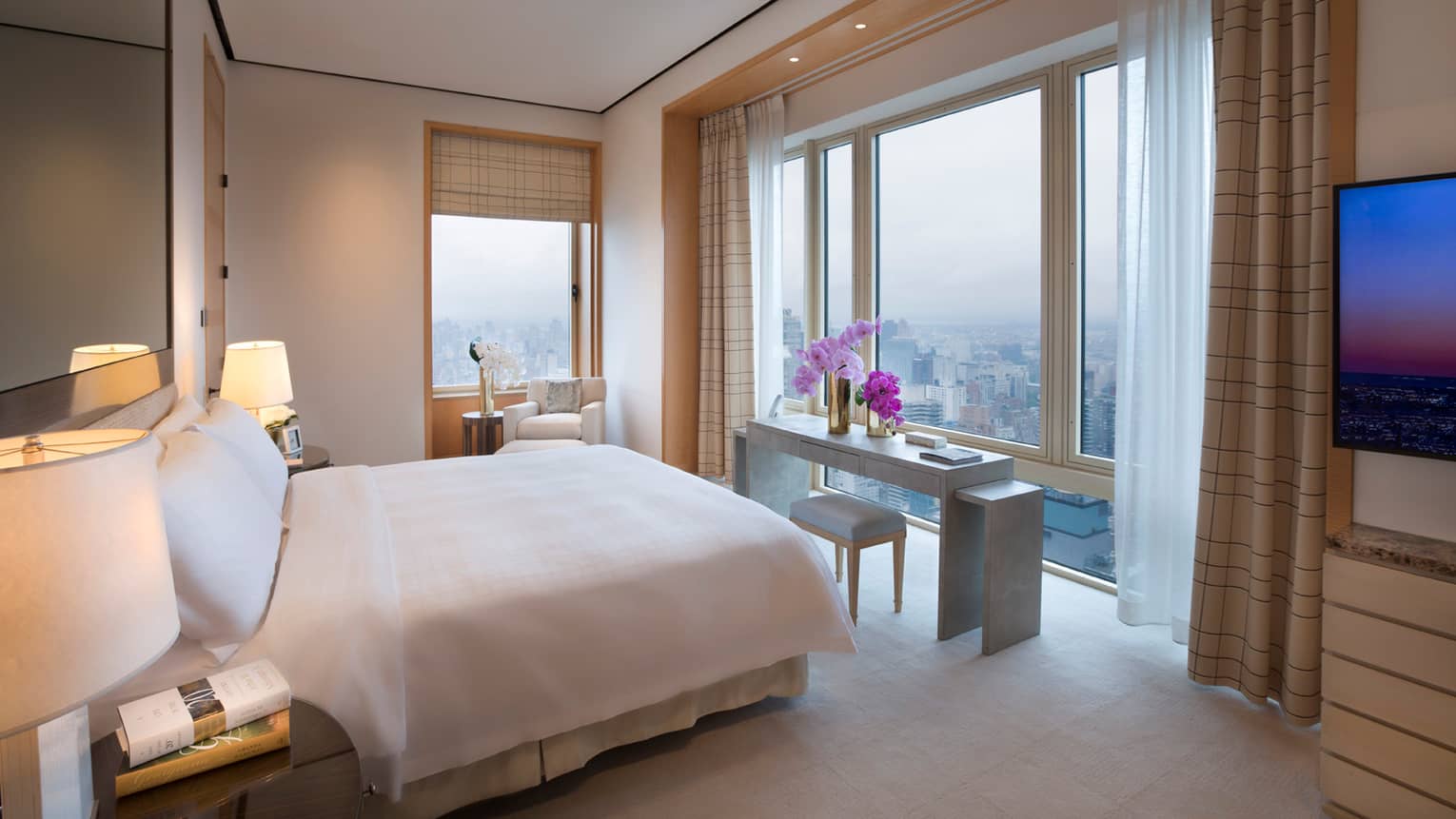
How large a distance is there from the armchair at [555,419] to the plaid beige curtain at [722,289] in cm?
78

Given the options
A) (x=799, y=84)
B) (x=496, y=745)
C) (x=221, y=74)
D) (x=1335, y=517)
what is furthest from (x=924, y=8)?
(x=221, y=74)

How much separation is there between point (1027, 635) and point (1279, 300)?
147 cm

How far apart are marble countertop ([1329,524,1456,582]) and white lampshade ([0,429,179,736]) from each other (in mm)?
2377

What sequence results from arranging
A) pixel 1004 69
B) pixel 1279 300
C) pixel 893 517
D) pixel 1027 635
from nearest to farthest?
pixel 1279 300
pixel 1027 635
pixel 893 517
pixel 1004 69

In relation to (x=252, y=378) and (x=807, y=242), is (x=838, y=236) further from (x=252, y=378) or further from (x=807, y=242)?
(x=252, y=378)

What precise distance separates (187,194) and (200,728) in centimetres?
278

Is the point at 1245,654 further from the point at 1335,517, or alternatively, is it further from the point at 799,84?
the point at 799,84

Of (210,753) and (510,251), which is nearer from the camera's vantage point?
(210,753)

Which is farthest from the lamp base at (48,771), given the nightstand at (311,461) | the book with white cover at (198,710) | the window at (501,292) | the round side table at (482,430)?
the window at (501,292)

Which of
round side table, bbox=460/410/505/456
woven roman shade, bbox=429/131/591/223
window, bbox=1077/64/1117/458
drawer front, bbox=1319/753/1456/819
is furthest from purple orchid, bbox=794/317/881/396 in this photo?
woven roman shade, bbox=429/131/591/223

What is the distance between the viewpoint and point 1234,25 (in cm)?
237

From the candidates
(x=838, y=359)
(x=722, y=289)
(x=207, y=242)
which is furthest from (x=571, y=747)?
(x=722, y=289)

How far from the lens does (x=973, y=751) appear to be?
86.4 inches

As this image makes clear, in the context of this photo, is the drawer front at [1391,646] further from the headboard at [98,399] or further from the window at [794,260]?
the window at [794,260]
